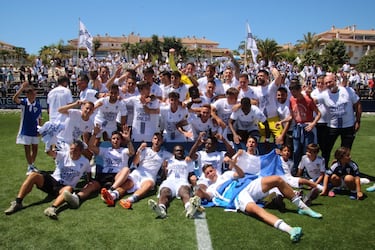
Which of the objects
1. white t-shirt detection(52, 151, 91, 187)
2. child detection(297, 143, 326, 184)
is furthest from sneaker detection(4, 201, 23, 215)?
child detection(297, 143, 326, 184)

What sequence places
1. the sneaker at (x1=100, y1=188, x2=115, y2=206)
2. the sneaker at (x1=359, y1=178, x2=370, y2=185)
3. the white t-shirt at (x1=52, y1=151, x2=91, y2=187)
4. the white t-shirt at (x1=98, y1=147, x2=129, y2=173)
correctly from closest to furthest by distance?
the sneaker at (x1=100, y1=188, x2=115, y2=206) < the white t-shirt at (x1=52, y1=151, x2=91, y2=187) < the white t-shirt at (x1=98, y1=147, x2=129, y2=173) < the sneaker at (x1=359, y1=178, x2=370, y2=185)

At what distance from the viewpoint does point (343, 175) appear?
632cm

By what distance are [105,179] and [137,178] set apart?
2.01ft

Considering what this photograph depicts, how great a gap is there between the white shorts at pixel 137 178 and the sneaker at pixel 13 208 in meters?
1.79

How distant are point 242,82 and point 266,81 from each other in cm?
56

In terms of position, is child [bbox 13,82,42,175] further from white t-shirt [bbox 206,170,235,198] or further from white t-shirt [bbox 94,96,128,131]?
white t-shirt [bbox 206,170,235,198]

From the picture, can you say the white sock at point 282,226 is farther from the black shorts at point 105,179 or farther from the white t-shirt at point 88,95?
the white t-shirt at point 88,95

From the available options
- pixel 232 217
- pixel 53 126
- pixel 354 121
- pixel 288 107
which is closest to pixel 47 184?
pixel 53 126

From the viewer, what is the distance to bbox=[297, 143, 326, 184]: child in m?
6.66

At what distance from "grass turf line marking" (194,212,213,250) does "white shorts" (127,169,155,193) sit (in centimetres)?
153

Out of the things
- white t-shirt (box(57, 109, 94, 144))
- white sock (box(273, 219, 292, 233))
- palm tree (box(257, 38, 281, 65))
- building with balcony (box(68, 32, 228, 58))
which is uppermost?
building with balcony (box(68, 32, 228, 58))

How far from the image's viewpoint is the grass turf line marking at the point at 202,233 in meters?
4.30

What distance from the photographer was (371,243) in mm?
4371

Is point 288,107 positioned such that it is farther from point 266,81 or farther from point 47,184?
point 47,184
